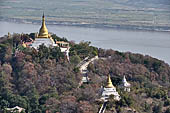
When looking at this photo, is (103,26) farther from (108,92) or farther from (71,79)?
(108,92)

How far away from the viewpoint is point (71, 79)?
26.5 m

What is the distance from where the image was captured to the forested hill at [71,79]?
24516 millimetres

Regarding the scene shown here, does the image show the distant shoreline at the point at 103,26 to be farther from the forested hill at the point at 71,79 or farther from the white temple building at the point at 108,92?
the white temple building at the point at 108,92

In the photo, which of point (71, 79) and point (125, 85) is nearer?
point (71, 79)

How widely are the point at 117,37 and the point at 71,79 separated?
1898 cm

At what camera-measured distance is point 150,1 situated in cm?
7575

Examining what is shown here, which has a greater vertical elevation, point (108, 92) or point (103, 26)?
point (108, 92)

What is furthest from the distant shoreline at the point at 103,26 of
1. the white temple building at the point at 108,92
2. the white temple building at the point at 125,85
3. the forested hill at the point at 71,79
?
the white temple building at the point at 108,92

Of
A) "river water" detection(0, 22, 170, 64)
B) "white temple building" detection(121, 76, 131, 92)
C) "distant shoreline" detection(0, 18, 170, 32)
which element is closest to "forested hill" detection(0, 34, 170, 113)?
"white temple building" detection(121, 76, 131, 92)

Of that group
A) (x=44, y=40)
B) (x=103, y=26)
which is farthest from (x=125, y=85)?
(x=103, y=26)

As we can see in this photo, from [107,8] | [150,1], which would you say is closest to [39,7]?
[107,8]

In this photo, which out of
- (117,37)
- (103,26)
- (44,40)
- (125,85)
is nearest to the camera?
(125,85)

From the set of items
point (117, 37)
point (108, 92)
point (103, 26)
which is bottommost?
point (103, 26)

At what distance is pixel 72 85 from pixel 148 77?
14.5 ft
